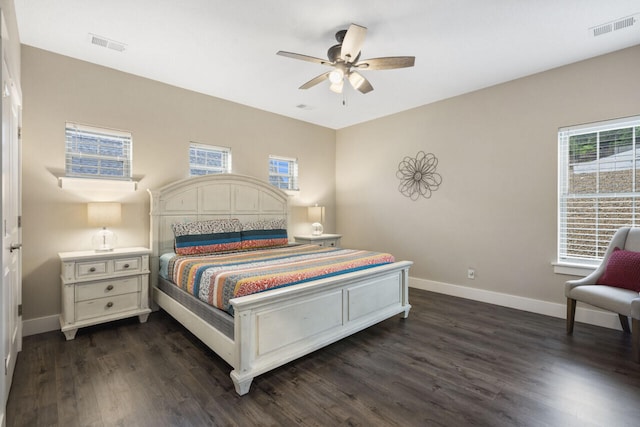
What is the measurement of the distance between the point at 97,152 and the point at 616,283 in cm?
554

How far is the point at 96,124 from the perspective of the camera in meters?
3.42

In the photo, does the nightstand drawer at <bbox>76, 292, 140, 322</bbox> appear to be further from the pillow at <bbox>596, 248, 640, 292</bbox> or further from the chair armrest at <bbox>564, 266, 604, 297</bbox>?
the pillow at <bbox>596, 248, 640, 292</bbox>

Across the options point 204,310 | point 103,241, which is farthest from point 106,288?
point 204,310

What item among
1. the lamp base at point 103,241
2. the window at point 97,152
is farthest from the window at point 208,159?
the lamp base at point 103,241

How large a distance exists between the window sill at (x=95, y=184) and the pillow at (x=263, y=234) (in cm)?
144

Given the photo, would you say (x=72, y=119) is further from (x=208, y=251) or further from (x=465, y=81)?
(x=465, y=81)

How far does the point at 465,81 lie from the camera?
388cm

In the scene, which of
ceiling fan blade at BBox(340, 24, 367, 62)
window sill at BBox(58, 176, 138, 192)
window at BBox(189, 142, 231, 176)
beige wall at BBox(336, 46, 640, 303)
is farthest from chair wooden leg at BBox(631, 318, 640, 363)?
window sill at BBox(58, 176, 138, 192)

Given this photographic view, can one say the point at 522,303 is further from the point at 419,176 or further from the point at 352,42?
the point at 352,42

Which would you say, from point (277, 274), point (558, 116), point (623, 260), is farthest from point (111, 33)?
point (623, 260)

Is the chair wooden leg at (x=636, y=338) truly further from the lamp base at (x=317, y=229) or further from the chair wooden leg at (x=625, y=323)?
the lamp base at (x=317, y=229)

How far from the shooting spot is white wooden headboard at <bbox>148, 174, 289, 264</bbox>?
372cm

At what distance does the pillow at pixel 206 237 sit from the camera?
351cm

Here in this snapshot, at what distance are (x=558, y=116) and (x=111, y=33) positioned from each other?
187 inches
